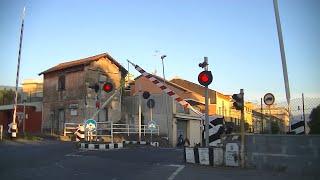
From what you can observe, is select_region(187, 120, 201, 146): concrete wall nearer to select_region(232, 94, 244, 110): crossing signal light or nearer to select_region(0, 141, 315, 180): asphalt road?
select_region(0, 141, 315, 180): asphalt road

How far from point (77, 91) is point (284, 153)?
97.2 feet

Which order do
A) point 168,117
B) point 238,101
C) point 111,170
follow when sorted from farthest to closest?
point 168,117
point 238,101
point 111,170

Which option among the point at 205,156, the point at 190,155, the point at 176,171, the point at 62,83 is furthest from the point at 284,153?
the point at 62,83

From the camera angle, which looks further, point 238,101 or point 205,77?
point 205,77

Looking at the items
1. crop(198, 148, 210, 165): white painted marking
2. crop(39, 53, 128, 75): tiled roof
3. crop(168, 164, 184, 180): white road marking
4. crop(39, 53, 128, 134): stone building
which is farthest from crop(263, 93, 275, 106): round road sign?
crop(39, 53, 128, 75): tiled roof

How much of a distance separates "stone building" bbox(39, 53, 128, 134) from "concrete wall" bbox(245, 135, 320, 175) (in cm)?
2642

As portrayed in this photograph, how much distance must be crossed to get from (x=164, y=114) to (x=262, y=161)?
29235 millimetres

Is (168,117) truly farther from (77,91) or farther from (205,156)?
(205,156)

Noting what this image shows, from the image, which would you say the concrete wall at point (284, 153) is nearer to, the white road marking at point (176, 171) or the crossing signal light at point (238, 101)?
the crossing signal light at point (238, 101)

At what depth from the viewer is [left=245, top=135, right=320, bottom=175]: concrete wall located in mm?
11750

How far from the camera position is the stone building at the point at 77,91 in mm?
38781

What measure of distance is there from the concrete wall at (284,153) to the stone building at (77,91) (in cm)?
2642

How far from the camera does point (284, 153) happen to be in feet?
40.3

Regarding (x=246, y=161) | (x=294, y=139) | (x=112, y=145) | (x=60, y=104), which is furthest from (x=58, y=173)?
(x=60, y=104)
